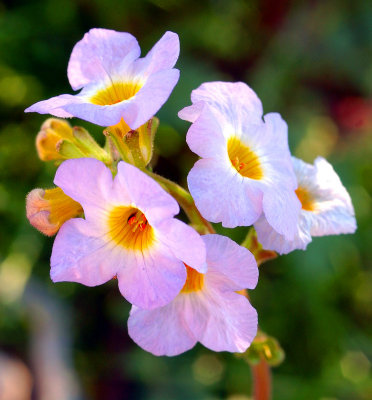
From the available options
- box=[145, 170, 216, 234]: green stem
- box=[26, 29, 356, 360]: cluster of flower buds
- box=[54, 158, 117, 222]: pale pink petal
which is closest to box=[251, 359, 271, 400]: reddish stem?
box=[26, 29, 356, 360]: cluster of flower buds

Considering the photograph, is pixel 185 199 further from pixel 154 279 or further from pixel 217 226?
pixel 217 226

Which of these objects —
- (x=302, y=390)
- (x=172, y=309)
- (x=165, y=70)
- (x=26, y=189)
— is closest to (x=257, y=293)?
(x=302, y=390)

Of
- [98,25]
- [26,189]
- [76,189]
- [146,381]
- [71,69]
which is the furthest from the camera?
[98,25]

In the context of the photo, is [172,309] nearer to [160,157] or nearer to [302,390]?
[302,390]

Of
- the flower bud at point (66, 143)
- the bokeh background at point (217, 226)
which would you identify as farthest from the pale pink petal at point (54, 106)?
the bokeh background at point (217, 226)

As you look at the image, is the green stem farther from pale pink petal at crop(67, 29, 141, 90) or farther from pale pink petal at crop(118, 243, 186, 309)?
pale pink petal at crop(67, 29, 141, 90)

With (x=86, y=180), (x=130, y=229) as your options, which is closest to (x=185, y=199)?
(x=130, y=229)
